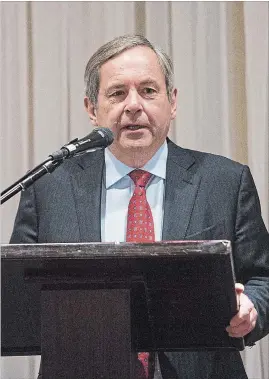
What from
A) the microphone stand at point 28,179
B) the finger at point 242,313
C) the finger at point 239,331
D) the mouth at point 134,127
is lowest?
the finger at point 239,331

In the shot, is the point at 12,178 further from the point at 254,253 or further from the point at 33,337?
the point at 33,337

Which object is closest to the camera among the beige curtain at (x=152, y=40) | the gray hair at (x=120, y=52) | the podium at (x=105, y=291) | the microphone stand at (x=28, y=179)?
the podium at (x=105, y=291)

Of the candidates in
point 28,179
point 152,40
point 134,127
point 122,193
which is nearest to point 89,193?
point 122,193

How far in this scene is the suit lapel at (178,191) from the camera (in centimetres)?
181

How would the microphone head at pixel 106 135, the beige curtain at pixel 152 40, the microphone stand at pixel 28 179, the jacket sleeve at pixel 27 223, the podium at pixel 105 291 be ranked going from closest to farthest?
the podium at pixel 105 291
the microphone stand at pixel 28 179
the microphone head at pixel 106 135
the jacket sleeve at pixel 27 223
the beige curtain at pixel 152 40

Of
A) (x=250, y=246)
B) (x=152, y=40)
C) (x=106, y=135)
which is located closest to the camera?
(x=106, y=135)

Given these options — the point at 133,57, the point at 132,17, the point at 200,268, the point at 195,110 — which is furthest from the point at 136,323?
the point at 132,17

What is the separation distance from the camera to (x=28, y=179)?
1348 mm

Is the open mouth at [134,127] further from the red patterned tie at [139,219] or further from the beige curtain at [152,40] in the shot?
the beige curtain at [152,40]

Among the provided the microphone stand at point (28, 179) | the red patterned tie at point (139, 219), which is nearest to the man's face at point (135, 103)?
the red patterned tie at point (139, 219)

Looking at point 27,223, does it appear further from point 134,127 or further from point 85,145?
point 85,145

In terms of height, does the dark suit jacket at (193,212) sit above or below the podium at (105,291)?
above

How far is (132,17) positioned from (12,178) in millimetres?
658

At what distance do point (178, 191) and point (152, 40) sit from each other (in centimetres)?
97
